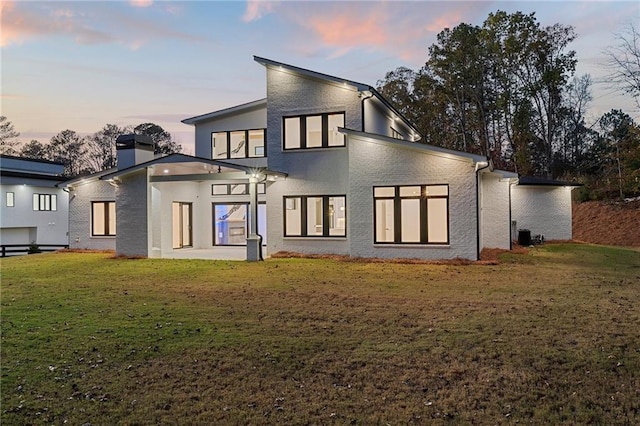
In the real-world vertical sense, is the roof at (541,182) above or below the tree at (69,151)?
below

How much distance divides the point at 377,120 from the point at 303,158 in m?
3.71

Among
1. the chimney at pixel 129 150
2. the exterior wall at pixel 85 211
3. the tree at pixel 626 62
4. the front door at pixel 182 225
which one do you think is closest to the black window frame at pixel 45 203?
Result: the exterior wall at pixel 85 211

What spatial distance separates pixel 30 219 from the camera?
2970 centimetres

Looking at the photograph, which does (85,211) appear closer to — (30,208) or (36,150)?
(30,208)

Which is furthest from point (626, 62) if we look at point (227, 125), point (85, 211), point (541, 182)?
point (85, 211)

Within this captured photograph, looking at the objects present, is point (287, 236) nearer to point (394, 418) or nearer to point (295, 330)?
point (295, 330)

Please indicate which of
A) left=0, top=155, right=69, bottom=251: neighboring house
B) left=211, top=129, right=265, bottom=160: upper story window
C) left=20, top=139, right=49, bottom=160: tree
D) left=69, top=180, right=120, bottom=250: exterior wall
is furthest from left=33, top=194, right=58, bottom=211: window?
left=20, top=139, right=49, bottom=160: tree

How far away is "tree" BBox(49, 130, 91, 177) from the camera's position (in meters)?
57.9

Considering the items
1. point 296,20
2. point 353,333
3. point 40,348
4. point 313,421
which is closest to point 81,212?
point 296,20

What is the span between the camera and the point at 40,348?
18.9 ft

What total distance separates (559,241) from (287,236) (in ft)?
46.5

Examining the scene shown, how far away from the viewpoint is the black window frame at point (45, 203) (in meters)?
30.2

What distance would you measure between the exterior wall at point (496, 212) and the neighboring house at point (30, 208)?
25.7 m

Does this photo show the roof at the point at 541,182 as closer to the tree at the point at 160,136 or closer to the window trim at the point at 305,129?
the window trim at the point at 305,129
